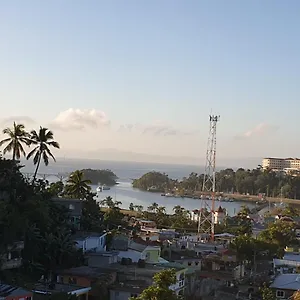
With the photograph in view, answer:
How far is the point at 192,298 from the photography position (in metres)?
13.8

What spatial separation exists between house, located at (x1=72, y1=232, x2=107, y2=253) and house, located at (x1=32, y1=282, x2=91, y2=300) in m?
3.24

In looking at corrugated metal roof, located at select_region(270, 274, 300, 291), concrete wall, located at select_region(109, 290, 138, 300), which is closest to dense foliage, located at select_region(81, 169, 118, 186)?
corrugated metal roof, located at select_region(270, 274, 300, 291)

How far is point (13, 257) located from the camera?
12953 millimetres

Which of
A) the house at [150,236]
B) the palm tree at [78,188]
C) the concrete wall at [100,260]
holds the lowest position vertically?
the house at [150,236]

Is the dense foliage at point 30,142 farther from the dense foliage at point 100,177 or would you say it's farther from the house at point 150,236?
the dense foliage at point 100,177

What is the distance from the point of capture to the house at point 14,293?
10453mm

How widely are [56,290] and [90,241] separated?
4.75 m

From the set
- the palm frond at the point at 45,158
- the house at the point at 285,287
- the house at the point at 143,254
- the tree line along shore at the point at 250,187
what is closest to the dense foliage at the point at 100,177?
the tree line along shore at the point at 250,187

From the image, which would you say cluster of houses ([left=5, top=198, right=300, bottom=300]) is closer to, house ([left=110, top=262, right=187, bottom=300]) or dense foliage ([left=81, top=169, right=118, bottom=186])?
house ([left=110, top=262, right=187, bottom=300])

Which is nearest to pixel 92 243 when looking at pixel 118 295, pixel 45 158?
pixel 45 158

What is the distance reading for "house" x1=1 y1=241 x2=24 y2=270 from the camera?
12570 millimetres

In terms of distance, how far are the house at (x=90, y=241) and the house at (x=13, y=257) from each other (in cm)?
263

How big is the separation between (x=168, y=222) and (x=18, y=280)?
64.6 ft

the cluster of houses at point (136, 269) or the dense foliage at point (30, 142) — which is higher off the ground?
the dense foliage at point (30, 142)
